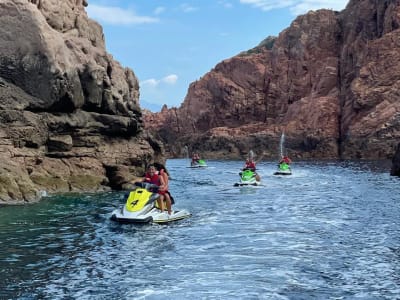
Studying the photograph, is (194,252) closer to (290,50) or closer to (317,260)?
(317,260)

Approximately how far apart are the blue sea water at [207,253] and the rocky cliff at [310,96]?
64567mm

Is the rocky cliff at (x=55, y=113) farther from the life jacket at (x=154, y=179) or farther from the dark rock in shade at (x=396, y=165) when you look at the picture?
the dark rock in shade at (x=396, y=165)

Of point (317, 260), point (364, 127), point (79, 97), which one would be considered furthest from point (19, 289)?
point (364, 127)

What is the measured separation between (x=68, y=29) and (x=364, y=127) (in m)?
60.4

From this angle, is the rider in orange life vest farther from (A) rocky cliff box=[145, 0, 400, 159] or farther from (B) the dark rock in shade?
(A) rocky cliff box=[145, 0, 400, 159]

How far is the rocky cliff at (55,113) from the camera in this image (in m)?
28.3

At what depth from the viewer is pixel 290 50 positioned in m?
126

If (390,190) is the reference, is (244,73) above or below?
above

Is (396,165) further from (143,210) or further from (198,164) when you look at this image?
(143,210)

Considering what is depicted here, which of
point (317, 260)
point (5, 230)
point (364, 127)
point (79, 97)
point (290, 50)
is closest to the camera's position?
point (317, 260)

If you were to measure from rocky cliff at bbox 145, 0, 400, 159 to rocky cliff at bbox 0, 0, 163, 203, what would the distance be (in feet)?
186

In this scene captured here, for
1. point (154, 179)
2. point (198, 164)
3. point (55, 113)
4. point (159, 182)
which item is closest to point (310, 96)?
point (198, 164)

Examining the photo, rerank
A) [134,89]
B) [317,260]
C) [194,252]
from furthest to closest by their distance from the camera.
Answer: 1. [134,89]
2. [194,252]
3. [317,260]

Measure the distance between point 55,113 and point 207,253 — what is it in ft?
64.9
